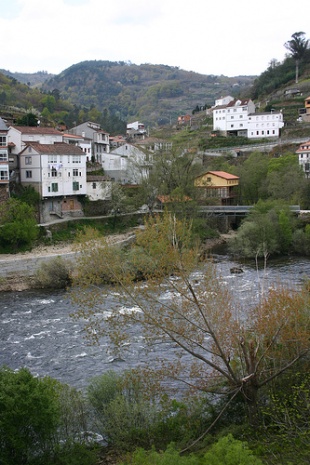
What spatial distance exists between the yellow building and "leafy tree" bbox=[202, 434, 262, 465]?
40111 millimetres

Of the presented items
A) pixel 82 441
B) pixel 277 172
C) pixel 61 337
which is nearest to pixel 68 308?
pixel 61 337

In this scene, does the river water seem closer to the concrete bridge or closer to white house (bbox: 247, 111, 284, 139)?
the concrete bridge

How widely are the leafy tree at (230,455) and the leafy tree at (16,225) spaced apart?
26860 mm

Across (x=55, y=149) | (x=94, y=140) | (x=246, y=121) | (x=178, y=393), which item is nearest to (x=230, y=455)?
(x=178, y=393)

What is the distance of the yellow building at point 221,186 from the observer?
50.1 metres

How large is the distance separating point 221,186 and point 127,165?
1004 cm

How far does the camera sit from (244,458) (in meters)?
8.84

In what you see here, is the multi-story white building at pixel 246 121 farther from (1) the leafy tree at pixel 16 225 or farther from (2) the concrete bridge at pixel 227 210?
(1) the leafy tree at pixel 16 225

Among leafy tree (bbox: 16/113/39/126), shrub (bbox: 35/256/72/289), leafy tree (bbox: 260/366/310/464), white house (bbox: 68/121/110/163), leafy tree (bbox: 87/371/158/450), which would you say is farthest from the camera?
white house (bbox: 68/121/110/163)

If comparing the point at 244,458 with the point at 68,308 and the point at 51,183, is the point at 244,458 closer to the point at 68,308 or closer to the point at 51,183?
the point at 68,308

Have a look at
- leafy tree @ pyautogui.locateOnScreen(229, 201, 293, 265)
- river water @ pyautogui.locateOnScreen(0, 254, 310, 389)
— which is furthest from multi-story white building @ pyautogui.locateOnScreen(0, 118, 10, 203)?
leafy tree @ pyautogui.locateOnScreen(229, 201, 293, 265)

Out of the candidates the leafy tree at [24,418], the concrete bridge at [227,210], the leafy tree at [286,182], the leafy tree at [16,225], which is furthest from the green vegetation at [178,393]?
the leafy tree at [286,182]

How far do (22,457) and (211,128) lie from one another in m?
78.7

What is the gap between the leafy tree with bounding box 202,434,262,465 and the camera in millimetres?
8875
